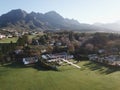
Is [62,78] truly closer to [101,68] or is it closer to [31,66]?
[101,68]

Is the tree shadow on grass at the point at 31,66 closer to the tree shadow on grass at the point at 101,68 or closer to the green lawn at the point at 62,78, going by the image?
the green lawn at the point at 62,78

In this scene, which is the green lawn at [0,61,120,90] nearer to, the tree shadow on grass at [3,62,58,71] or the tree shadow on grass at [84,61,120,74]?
the tree shadow on grass at [84,61,120,74]

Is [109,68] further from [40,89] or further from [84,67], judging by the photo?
[40,89]

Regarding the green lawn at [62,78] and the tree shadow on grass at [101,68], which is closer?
the green lawn at [62,78]

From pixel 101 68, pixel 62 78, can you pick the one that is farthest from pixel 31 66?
pixel 101 68

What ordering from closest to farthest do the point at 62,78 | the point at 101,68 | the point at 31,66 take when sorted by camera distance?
the point at 62,78 < the point at 101,68 < the point at 31,66

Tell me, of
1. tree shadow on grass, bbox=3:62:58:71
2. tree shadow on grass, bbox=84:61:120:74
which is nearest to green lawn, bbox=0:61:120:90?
tree shadow on grass, bbox=84:61:120:74

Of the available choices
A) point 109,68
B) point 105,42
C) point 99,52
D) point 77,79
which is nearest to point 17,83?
point 77,79

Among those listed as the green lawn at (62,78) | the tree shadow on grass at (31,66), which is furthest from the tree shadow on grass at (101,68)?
the tree shadow on grass at (31,66)
